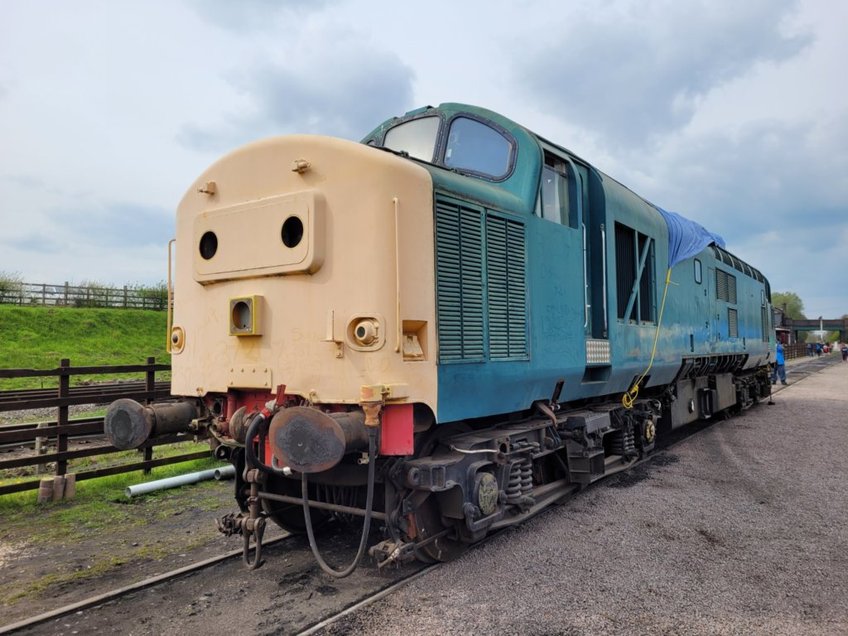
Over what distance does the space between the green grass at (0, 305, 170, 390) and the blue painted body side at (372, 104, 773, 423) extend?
853 inches

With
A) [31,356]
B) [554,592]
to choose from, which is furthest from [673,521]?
[31,356]

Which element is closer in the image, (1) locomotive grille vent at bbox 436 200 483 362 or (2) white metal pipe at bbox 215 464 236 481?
(1) locomotive grille vent at bbox 436 200 483 362

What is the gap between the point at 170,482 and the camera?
22.9 feet

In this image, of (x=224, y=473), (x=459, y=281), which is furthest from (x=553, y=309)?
(x=224, y=473)

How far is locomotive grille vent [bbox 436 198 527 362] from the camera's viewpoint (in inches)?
163

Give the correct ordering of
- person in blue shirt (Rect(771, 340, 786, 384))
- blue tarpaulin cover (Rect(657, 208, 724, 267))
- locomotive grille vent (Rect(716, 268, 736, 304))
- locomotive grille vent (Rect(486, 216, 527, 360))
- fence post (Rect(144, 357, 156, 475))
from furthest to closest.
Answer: person in blue shirt (Rect(771, 340, 786, 384)) < locomotive grille vent (Rect(716, 268, 736, 304)) < blue tarpaulin cover (Rect(657, 208, 724, 267)) < fence post (Rect(144, 357, 156, 475)) < locomotive grille vent (Rect(486, 216, 527, 360))

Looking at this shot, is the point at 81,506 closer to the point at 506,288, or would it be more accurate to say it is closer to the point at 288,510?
the point at 288,510

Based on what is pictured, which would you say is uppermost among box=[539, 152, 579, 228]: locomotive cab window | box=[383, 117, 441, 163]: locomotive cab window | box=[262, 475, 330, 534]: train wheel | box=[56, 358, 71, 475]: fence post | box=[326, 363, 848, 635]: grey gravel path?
box=[383, 117, 441, 163]: locomotive cab window

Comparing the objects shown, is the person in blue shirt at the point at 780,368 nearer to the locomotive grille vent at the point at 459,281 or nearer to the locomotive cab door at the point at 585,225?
the locomotive cab door at the point at 585,225

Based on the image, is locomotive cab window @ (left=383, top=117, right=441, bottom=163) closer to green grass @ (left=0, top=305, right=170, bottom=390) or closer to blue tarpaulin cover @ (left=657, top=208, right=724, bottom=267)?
blue tarpaulin cover @ (left=657, top=208, right=724, bottom=267)

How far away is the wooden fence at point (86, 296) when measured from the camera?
30594 mm

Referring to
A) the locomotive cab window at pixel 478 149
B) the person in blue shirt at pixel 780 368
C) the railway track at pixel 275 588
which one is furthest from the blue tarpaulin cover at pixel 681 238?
the person in blue shirt at pixel 780 368

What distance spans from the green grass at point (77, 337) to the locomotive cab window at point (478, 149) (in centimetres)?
2167

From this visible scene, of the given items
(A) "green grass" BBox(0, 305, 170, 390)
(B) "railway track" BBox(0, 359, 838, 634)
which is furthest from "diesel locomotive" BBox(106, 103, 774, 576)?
(A) "green grass" BBox(0, 305, 170, 390)
